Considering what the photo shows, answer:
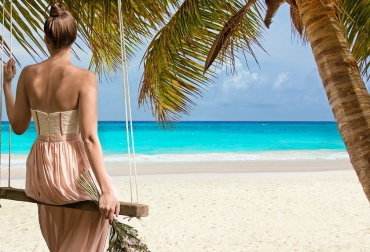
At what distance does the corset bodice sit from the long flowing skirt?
21 mm

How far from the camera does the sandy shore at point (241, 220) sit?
568 centimetres

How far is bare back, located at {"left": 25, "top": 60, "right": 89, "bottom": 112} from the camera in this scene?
1.70m

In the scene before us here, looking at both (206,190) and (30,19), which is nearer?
(30,19)

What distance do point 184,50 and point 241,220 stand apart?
2.71 m

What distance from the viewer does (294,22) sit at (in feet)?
15.1

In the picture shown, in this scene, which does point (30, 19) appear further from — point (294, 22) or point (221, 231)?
point (221, 231)

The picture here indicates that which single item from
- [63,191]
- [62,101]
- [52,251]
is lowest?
[52,251]

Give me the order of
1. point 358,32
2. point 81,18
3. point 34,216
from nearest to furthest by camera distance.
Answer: point 81,18 < point 358,32 < point 34,216

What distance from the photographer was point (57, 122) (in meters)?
1.77

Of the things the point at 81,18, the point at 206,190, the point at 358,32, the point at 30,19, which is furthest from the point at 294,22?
the point at 206,190

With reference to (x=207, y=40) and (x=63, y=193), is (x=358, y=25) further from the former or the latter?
(x=63, y=193)

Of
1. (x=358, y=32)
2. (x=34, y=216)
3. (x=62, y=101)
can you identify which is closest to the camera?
(x=62, y=101)

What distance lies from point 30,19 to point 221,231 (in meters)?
4.06

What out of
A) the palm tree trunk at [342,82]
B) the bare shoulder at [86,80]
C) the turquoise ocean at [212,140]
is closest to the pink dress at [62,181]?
the bare shoulder at [86,80]
